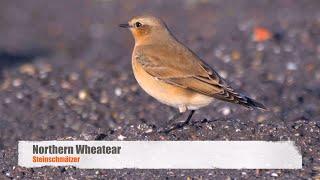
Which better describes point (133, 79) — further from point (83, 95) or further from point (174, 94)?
point (174, 94)

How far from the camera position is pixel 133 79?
1466 cm

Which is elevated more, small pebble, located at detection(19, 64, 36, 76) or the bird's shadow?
the bird's shadow

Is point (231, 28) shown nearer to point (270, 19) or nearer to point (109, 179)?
point (270, 19)

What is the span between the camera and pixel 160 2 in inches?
888

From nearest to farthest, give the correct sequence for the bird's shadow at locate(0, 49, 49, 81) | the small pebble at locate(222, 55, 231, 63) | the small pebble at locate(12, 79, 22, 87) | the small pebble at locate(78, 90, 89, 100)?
the small pebble at locate(78, 90, 89, 100), the small pebble at locate(12, 79, 22, 87), the small pebble at locate(222, 55, 231, 63), the bird's shadow at locate(0, 49, 49, 81)

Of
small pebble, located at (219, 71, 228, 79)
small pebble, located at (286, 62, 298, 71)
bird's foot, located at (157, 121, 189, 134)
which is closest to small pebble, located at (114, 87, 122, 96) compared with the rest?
small pebble, located at (219, 71, 228, 79)

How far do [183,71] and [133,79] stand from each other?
4.65 metres

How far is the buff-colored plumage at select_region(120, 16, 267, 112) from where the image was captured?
386 inches

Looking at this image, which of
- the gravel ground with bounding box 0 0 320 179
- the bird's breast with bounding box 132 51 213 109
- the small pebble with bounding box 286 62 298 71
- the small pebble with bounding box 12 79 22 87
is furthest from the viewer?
the small pebble with bounding box 286 62 298 71

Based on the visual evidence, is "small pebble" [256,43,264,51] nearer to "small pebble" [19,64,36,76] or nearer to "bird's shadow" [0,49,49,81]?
"small pebble" [19,64,36,76]

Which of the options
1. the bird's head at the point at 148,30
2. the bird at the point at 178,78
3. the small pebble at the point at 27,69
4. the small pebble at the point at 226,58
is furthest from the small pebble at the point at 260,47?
the bird at the point at 178,78

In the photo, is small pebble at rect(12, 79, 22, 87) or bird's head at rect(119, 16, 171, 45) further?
small pebble at rect(12, 79, 22, 87)

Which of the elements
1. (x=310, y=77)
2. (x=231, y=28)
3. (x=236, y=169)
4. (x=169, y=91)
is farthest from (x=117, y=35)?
(x=236, y=169)

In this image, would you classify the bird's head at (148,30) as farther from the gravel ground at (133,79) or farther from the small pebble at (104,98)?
the small pebble at (104,98)
